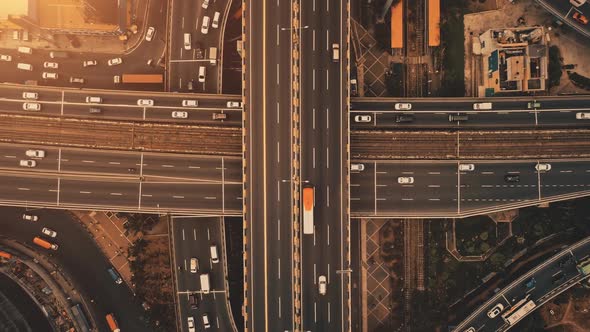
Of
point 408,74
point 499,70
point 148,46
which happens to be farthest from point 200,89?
point 499,70

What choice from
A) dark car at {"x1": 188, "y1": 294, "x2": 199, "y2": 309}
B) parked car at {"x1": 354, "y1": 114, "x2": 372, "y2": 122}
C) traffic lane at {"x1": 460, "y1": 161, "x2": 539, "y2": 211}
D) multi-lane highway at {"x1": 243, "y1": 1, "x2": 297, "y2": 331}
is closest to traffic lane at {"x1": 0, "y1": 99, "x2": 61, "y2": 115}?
multi-lane highway at {"x1": 243, "y1": 1, "x2": 297, "y2": 331}

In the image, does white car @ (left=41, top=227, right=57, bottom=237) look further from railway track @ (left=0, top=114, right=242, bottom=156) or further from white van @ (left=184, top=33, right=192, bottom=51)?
white van @ (left=184, top=33, right=192, bottom=51)

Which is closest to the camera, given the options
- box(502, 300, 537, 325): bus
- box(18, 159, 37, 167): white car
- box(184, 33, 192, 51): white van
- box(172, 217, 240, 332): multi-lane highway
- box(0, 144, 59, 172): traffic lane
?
box(18, 159, 37, 167): white car

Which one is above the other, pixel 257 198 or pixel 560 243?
pixel 257 198

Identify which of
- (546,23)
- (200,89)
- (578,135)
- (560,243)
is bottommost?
(560,243)

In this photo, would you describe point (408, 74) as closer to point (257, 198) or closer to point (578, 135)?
point (578, 135)

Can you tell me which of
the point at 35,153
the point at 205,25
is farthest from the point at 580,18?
the point at 35,153

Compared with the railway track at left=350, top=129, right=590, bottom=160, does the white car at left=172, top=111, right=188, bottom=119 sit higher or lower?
higher
